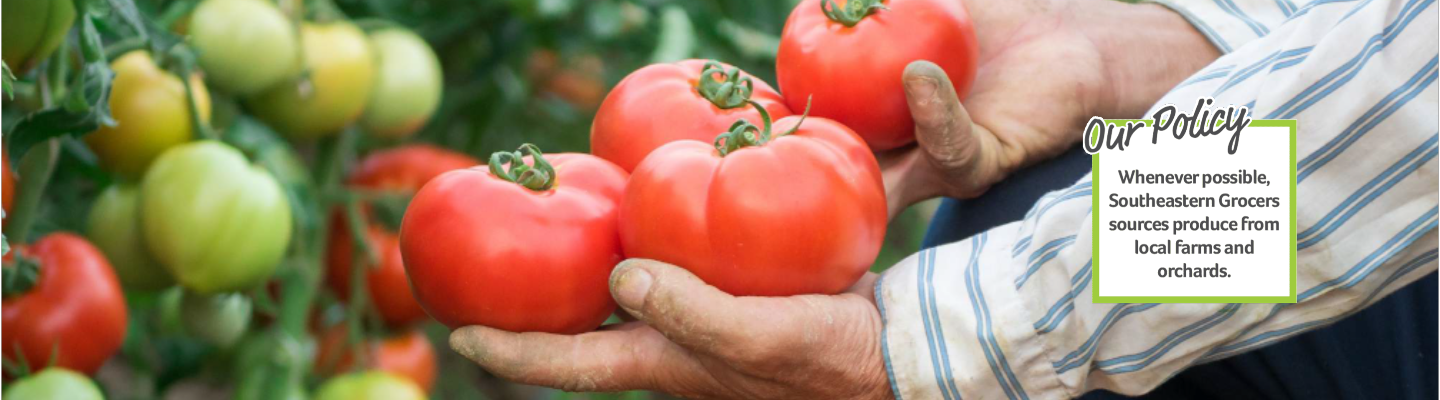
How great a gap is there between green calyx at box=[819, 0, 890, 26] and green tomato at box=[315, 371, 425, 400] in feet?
2.21

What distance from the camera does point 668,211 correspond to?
0.77 metres

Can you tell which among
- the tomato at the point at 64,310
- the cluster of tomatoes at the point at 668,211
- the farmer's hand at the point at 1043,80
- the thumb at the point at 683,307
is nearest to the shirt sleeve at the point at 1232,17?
the farmer's hand at the point at 1043,80

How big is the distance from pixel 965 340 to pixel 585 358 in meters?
0.25

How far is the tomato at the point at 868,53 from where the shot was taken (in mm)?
911

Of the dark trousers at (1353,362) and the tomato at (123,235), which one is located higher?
the dark trousers at (1353,362)

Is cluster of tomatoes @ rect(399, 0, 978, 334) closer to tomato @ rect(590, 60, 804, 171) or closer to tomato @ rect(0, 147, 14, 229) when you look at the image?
tomato @ rect(590, 60, 804, 171)

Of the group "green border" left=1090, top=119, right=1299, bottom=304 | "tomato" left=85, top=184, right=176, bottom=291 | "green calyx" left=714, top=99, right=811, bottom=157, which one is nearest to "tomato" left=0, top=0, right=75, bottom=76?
"tomato" left=85, top=184, right=176, bottom=291

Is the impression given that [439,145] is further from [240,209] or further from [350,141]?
[240,209]

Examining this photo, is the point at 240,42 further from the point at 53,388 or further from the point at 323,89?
the point at 53,388

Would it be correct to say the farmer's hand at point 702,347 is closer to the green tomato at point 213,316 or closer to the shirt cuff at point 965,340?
the shirt cuff at point 965,340

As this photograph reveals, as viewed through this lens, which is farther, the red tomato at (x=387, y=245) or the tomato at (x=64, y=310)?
the red tomato at (x=387, y=245)

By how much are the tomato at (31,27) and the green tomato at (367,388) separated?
1.85 ft

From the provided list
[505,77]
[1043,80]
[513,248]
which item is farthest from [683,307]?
[505,77]

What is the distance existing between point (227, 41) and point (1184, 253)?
79 centimetres
